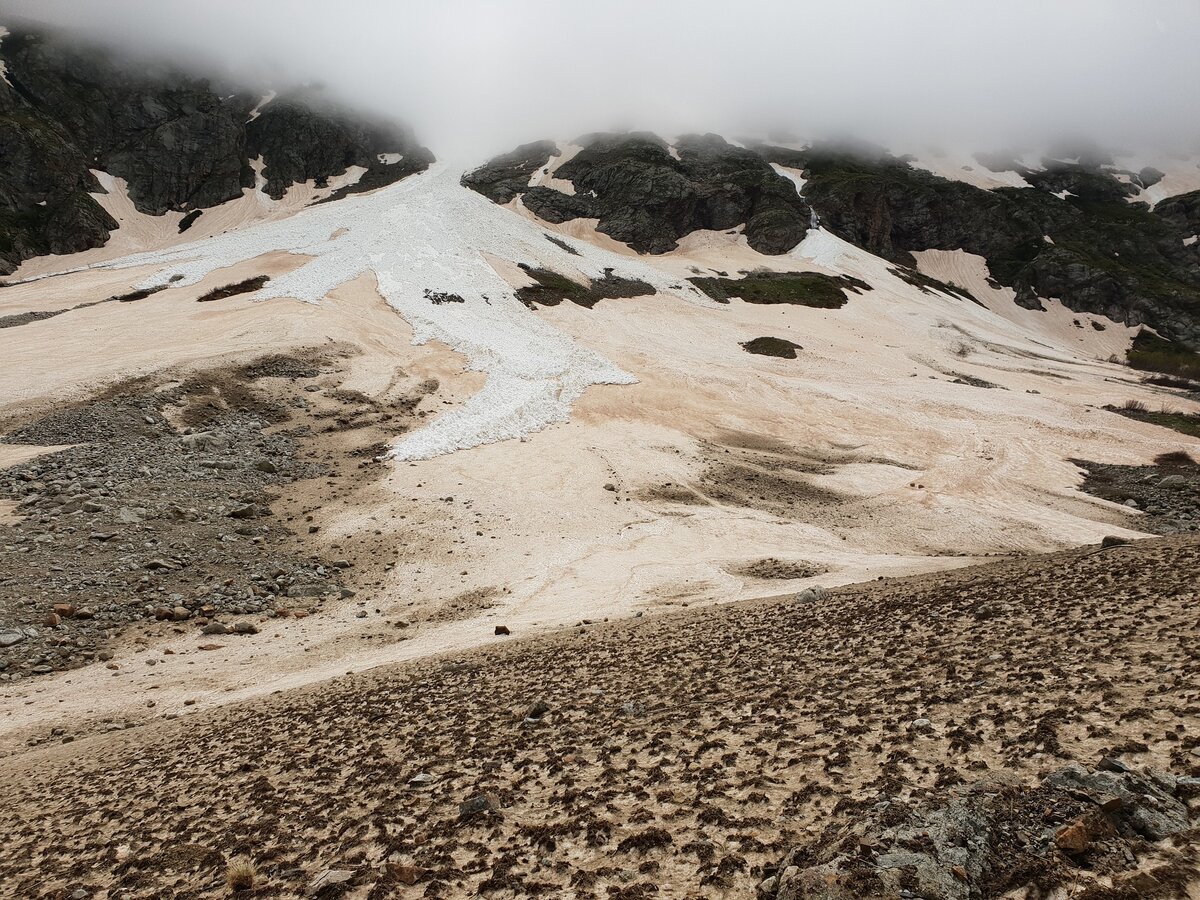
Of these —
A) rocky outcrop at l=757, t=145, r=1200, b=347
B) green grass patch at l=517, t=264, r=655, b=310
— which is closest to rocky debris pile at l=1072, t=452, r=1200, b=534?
green grass patch at l=517, t=264, r=655, b=310

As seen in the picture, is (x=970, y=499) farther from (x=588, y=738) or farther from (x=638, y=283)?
(x=638, y=283)

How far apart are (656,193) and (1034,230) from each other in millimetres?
102769

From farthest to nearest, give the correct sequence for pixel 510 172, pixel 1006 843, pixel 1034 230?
pixel 1034 230 < pixel 510 172 < pixel 1006 843

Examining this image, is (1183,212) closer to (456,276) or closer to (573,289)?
(573,289)

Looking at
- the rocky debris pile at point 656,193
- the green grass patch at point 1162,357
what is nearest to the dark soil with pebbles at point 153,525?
the rocky debris pile at point 656,193

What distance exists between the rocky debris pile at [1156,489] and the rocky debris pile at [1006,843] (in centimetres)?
3471

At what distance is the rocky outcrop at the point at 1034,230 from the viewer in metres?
139

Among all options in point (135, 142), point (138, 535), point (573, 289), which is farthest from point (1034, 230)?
point (135, 142)

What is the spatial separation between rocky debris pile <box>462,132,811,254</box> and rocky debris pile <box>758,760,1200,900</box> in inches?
Result: 4791

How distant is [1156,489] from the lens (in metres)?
38.5

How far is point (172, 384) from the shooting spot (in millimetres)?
40875

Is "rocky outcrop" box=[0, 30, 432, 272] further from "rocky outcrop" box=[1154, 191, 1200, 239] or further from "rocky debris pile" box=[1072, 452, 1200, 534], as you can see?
"rocky outcrop" box=[1154, 191, 1200, 239]

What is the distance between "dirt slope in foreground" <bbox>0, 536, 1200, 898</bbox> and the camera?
775 centimetres

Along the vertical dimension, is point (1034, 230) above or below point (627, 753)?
above
